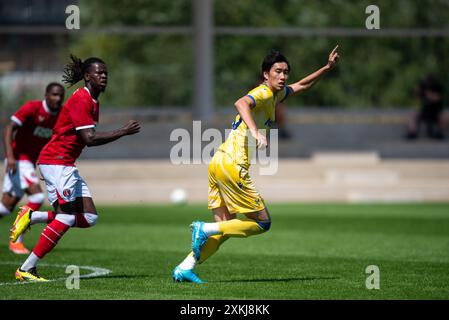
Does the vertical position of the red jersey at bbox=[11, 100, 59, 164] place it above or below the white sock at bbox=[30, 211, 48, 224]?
above

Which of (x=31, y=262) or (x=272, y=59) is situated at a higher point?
(x=272, y=59)

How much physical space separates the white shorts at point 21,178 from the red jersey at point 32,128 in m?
0.12

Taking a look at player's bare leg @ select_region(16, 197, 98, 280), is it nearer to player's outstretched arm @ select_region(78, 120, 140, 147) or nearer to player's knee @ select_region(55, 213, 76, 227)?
player's knee @ select_region(55, 213, 76, 227)

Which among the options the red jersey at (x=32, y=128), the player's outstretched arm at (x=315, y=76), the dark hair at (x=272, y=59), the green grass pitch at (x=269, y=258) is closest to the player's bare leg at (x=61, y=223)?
the green grass pitch at (x=269, y=258)

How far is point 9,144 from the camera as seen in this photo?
1393 centimetres

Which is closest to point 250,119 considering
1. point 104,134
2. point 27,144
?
point 104,134

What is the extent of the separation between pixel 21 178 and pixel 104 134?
5384 millimetres

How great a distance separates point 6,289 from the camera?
978 centimetres

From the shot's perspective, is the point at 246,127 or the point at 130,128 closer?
the point at 130,128

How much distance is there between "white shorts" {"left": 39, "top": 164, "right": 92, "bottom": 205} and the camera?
34.8ft

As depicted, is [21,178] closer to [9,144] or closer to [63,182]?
[9,144]

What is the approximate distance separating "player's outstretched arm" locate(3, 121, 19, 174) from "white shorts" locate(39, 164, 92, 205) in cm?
334

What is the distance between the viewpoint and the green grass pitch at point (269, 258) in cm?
968

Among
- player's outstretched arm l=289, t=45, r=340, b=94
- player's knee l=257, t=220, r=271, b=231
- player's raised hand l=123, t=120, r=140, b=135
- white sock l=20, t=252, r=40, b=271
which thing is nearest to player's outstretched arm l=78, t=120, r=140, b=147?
player's raised hand l=123, t=120, r=140, b=135
